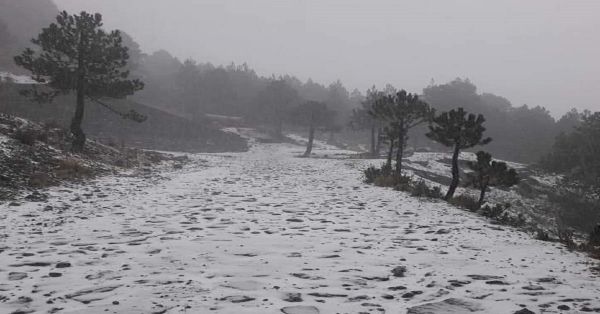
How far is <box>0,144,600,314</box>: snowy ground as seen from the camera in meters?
3.87

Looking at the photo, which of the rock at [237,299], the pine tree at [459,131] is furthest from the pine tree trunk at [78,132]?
the rock at [237,299]

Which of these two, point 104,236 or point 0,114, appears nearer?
point 104,236

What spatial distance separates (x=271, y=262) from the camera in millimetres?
5273

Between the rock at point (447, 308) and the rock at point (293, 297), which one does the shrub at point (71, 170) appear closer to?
the rock at point (293, 297)

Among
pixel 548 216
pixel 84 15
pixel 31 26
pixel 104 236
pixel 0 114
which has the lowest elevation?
pixel 548 216

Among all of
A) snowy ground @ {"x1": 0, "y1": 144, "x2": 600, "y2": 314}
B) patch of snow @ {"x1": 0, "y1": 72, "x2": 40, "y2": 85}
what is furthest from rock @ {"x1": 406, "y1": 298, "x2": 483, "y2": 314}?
patch of snow @ {"x1": 0, "y1": 72, "x2": 40, "y2": 85}

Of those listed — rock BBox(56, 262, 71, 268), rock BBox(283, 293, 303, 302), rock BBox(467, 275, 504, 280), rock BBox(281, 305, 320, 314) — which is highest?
rock BBox(467, 275, 504, 280)

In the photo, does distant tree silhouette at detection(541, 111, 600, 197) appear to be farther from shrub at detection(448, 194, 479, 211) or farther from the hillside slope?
the hillside slope

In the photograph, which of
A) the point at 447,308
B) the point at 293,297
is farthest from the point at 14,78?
the point at 447,308

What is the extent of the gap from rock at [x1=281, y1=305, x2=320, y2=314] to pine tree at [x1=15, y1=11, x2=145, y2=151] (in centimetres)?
1708

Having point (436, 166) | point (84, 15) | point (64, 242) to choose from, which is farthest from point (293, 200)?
point (436, 166)

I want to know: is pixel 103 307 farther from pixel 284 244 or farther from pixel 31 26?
pixel 31 26

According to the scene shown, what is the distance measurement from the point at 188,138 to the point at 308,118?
16.5m

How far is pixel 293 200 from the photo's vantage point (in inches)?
452
